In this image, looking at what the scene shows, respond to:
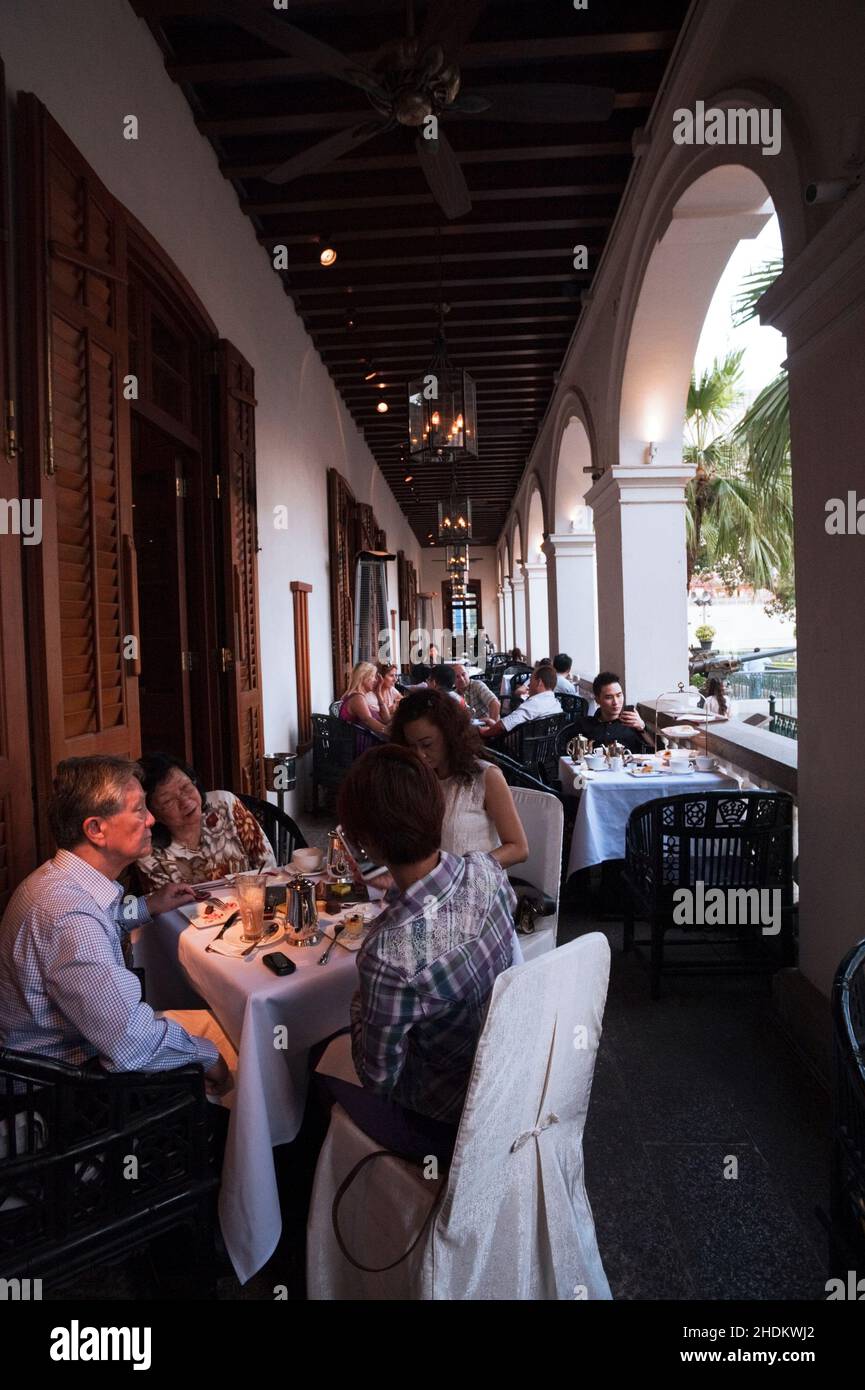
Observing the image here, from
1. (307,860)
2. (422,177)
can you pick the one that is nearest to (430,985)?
(307,860)

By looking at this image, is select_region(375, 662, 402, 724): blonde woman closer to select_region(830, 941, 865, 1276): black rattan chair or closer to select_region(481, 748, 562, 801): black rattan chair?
select_region(481, 748, 562, 801): black rattan chair

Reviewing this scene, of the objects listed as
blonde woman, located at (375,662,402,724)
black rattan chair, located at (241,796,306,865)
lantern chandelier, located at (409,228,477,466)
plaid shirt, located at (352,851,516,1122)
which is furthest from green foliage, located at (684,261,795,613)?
plaid shirt, located at (352,851,516,1122)

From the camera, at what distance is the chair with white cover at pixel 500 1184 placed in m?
1.41

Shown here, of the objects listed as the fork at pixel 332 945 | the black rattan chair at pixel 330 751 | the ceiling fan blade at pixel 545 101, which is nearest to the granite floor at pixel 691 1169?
the fork at pixel 332 945

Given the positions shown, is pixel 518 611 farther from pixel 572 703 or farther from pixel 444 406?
pixel 444 406

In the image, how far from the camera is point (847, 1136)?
1466mm

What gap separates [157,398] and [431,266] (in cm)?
298

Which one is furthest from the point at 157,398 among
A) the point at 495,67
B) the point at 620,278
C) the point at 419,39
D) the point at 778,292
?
the point at 620,278

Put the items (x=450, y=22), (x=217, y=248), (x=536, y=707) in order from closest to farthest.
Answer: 1. (x=450, y=22)
2. (x=217, y=248)
3. (x=536, y=707)

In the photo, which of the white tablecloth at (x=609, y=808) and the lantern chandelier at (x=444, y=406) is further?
the lantern chandelier at (x=444, y=406)

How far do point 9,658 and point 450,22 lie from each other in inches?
94.8

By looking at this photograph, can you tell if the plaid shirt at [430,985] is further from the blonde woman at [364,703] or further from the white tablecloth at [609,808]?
the blonde woman at [364,703]

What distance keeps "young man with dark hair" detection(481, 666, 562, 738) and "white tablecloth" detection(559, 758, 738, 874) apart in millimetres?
2104

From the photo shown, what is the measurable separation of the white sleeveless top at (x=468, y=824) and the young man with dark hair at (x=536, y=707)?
3.34 meters
